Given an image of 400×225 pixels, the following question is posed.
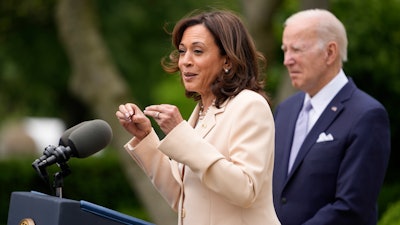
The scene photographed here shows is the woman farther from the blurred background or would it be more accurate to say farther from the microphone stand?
the blurred background

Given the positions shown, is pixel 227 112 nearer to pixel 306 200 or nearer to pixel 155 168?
pixel 155 168

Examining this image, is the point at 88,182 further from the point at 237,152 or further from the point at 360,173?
the point at 237,152

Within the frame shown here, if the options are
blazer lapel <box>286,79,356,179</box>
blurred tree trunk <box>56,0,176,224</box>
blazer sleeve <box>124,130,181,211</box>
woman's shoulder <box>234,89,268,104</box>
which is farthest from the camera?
blurred tree trunk <box>56,0,176,224</box>

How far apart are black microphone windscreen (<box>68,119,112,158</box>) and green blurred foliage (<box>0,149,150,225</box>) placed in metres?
10.7

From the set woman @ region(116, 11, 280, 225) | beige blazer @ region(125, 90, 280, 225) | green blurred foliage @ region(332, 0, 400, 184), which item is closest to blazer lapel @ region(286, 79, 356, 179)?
woman @ region(116, 11, 280, 225)

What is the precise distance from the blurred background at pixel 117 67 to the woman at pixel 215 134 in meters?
0.51

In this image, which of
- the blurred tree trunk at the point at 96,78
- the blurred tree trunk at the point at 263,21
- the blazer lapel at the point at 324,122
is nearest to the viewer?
the blazer lapel at the point at 324,122

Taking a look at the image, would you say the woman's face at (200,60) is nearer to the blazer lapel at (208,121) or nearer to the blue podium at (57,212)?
the blazer lapel at (208,121)

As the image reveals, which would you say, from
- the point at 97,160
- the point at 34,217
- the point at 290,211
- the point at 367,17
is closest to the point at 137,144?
the point at 34,217

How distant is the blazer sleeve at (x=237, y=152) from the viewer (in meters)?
3.37

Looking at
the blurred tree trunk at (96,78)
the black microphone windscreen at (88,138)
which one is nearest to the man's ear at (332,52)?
the black microphone windscreen at (88,138)

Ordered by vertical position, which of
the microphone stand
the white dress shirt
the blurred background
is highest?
the microphone stand

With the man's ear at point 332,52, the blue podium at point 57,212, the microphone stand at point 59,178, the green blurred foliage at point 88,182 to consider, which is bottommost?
the green blurred foliage at point 88,182

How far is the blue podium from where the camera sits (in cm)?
311
